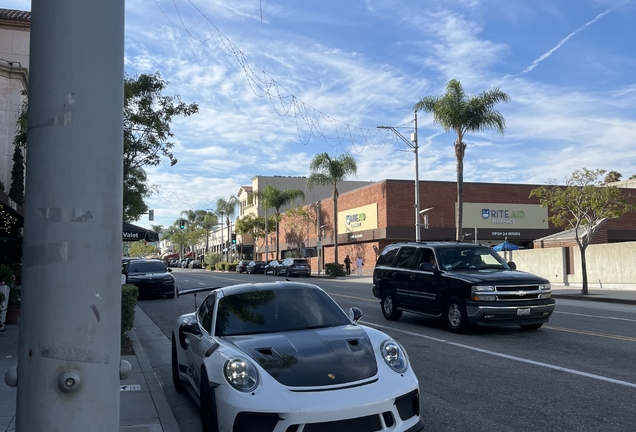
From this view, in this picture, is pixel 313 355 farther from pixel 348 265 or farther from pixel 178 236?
pixel 178 236

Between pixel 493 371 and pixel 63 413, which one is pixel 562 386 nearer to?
pixel 493 371

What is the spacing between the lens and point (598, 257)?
29500 mm

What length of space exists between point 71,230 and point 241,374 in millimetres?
2370

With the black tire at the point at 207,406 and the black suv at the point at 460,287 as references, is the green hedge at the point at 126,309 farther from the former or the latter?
the black suv at the point at 460,287

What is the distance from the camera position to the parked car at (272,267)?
49953 millimetres

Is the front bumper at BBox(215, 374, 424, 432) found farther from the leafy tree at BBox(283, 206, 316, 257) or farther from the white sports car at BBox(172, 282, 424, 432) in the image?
the leafy tree at BBox(283, 206, 316, 257)

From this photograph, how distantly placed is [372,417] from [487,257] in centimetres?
918

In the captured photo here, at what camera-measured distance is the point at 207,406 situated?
507cm

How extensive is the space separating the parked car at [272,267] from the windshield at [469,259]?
36.7 meters

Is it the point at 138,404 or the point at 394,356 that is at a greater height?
the point at 394,356

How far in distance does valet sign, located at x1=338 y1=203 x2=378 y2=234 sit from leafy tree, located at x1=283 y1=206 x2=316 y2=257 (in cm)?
516

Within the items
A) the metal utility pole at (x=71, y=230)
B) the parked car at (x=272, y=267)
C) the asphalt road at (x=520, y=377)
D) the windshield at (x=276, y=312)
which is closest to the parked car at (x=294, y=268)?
the parked car at (x=272, y=267)

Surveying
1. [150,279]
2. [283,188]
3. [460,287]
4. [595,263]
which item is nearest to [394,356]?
[460,287]

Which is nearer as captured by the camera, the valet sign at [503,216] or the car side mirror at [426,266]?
the car side mirror at [426,266]
